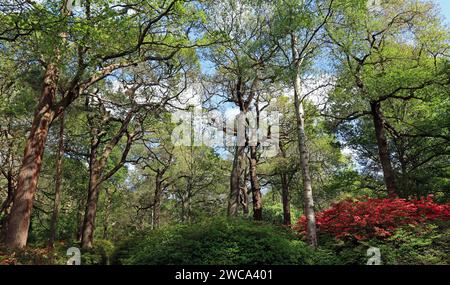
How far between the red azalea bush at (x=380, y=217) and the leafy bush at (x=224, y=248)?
1299 mm

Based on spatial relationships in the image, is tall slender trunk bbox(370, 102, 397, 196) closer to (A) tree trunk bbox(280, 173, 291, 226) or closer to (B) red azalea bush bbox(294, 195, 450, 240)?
(B) red azalea bush bbox(294, 195, 450, 240)

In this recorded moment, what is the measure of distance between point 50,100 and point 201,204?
83.3ft

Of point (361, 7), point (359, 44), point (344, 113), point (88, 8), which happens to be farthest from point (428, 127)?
point (88, 8)

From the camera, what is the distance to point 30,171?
9.79 m

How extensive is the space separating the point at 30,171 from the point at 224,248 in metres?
6.07

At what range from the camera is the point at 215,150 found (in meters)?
24.3

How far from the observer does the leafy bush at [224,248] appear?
7.54 m

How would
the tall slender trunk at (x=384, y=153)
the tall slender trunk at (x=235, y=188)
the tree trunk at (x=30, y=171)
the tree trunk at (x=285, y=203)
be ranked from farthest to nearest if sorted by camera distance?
the tree trunk at (x=285, y=203) < the tall slender trunk at (x=235, y=188) < the tall slender trunk at (x=384, y=153) < the tree trunk at (x=30, y=171)

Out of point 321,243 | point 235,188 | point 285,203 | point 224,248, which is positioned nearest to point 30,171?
point 224,248

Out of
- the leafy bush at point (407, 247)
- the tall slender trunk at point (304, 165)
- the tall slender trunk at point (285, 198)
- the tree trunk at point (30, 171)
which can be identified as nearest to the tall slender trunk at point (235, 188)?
the tall slender trunk at point (285, 198)

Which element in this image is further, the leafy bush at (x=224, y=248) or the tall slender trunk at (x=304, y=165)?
the tall slender trunk at (x=304, y=165)

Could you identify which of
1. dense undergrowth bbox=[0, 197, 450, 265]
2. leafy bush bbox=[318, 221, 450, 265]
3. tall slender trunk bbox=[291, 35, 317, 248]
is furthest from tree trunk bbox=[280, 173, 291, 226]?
leafy bush bbox=[318, 221, 450, 265]

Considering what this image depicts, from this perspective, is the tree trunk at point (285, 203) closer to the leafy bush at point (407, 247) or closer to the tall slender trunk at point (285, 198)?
the tall slender trunk at point (285, 198)

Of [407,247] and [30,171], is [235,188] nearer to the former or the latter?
[30,171]
